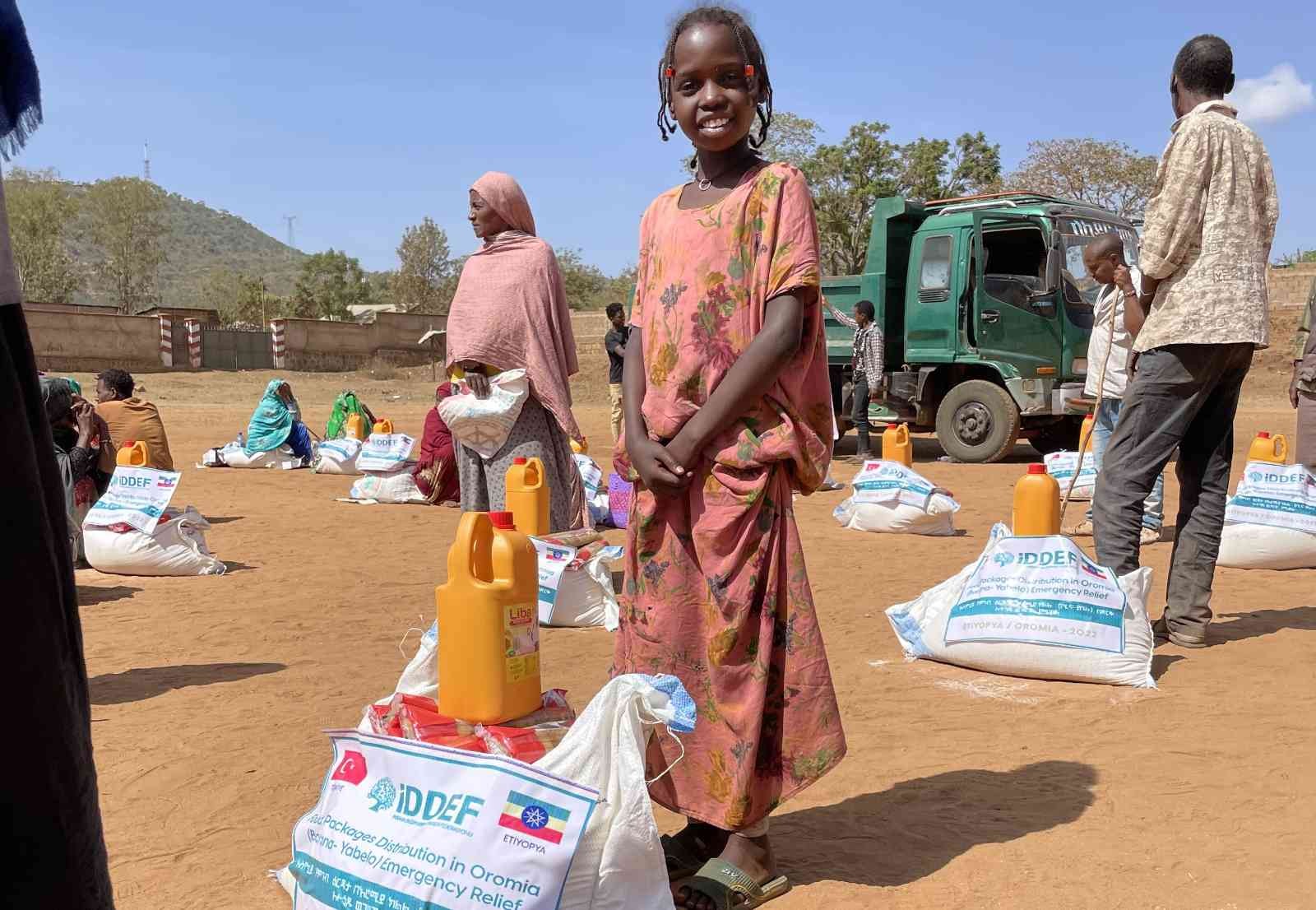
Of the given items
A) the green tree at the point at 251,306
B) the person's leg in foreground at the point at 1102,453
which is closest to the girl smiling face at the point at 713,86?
the person's leg in foreground at the point at 1102,453

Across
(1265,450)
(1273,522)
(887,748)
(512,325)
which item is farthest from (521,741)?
(1265,450)

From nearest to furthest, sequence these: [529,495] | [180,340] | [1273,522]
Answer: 1. [529,495]
2. [1273,522]
3. [180,340]

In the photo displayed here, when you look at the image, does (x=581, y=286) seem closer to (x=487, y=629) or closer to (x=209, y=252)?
(x=487, y=629)

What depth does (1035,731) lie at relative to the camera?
3568 millimetres

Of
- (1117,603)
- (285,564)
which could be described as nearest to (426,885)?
(1117,603)

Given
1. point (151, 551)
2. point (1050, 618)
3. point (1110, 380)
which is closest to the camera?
point (1050, 618)

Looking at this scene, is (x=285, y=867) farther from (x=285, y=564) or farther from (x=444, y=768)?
(x=285, y=564)

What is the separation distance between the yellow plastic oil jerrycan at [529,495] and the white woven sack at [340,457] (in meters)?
7.01

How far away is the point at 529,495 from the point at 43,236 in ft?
184

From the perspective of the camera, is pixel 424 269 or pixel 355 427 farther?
pixel 424 269

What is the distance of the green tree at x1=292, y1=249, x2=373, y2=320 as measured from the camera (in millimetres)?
58000

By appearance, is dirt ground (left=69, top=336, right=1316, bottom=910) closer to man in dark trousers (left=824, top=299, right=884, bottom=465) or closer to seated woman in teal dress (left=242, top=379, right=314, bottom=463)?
seated woman in teal dress (left=242, top=379, right=314, bottom=463)

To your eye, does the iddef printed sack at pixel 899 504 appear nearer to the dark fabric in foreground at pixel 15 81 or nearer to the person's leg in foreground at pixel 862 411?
the person's leg in foreground at pixel 862 411

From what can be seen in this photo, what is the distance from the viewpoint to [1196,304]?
4.09m
